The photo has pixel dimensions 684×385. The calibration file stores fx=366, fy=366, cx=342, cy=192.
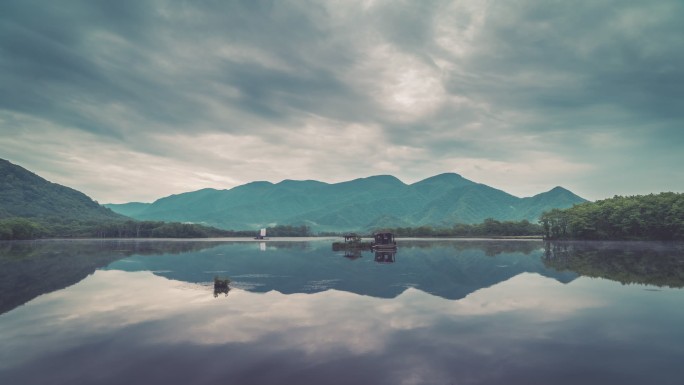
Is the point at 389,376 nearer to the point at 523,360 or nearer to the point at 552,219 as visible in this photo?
the point at 523,360

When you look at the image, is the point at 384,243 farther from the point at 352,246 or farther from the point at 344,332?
the point at 344,332

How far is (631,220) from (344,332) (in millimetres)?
141764

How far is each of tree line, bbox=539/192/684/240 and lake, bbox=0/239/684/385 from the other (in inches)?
3752

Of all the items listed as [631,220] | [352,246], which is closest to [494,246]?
[631,220]

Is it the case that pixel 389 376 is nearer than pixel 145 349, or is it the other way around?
pixel 389 376

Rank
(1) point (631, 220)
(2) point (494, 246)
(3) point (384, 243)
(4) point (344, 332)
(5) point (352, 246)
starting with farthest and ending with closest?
1. (2) point (494, 246)
2. (1) point (631, 220)
3. (5) point (352, 246)
4. (3) point (384, 243)
5. (4) point (344, 332)

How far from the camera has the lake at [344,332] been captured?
55.0ft

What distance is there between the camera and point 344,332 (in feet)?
77.1

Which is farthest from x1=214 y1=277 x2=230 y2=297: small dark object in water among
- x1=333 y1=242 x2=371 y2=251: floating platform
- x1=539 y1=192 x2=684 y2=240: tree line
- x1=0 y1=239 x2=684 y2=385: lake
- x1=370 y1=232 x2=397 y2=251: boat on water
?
x1=539 y1=192 x2=684 y2=240: tree line

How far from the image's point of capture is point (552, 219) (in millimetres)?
163000

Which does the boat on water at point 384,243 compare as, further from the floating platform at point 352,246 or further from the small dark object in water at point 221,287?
the small dark object in water at point 221,287

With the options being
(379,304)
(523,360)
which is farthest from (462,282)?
(523,360)

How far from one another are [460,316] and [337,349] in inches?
477

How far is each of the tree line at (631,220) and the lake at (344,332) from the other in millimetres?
95308
